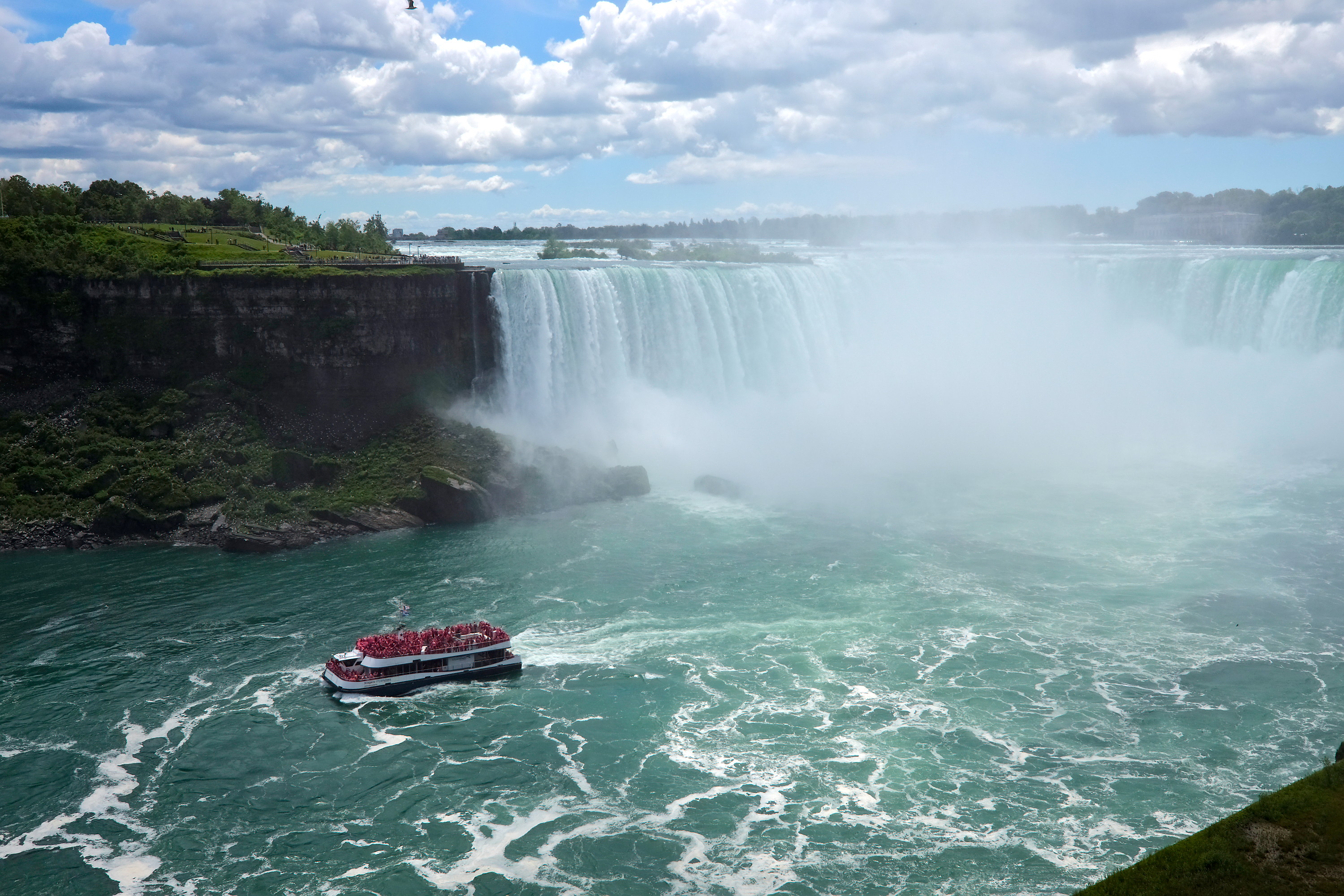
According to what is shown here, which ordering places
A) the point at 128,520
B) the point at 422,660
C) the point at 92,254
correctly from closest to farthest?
the point at 422,660 → the point at 128,520 → the point at 92,254

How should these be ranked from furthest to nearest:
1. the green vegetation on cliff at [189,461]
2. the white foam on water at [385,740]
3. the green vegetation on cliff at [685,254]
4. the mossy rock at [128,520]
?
the green vegetation on cliff at [685,254], the green vegetation on cliff at [189,461], the mossy rock at [128,520], the white foam on water at [385,740]

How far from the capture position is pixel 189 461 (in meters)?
46.5

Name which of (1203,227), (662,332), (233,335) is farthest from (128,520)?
(1203,227)

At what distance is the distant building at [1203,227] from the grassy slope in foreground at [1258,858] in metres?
95.4

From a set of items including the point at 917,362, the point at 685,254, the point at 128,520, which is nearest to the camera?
the point at 128,520

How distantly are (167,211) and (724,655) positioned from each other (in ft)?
199

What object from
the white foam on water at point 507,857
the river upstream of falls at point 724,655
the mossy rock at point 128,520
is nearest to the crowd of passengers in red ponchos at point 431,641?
the river upstream of falls at point 724,655

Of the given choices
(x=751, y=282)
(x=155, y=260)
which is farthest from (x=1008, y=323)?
(x=155, y=260)

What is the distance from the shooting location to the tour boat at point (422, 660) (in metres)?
29.5

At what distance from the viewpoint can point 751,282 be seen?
63.4m

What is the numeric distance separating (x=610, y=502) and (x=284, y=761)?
78.0ft

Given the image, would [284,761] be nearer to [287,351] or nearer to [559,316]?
[287,351]

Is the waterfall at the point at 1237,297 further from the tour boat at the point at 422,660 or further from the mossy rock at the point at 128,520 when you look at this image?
the mossy rock at the point at 128,520

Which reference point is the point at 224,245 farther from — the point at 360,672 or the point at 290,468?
the point at 360,672
